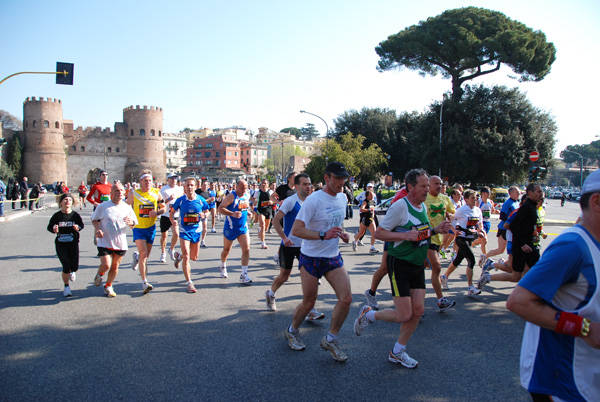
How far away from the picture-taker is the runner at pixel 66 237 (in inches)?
249

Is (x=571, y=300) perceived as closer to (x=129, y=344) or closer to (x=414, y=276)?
(x=414, y=276)

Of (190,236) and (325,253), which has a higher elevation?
(325,253)

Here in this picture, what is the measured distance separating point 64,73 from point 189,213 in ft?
36.9

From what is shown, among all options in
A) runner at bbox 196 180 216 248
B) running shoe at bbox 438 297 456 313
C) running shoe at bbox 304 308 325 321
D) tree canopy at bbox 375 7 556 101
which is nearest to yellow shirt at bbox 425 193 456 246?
running shoe at bbox 438 297 456 313

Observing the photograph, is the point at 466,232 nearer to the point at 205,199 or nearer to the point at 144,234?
the point at 144,234

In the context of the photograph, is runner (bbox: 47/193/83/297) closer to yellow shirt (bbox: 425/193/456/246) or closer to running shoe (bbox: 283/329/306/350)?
running shoe (bbox: 283/329/306/350)

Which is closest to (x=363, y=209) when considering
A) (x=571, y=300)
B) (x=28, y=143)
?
(x=571, y=300)

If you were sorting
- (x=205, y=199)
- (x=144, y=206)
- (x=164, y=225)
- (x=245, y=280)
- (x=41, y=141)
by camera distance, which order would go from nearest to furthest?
1. (x=144, y=206)
2. (x=245, y=280)
3. (x=164, y=225)
4. (x=205, y=199)
5. (x=41, y=141)

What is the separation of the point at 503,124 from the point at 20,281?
3528 centimetres

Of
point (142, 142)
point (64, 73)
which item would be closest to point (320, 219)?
point (64, 73)

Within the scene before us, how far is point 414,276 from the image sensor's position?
13.0 ft

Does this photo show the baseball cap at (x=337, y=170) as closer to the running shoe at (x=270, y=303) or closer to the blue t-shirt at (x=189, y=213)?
the running shoe at (x=270, y=303)

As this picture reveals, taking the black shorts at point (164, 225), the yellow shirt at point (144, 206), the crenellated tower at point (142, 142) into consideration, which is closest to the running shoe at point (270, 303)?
the yellow shirt at point (144, 206)

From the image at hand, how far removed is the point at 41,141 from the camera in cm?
6875
